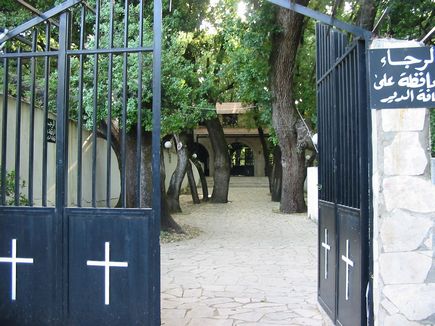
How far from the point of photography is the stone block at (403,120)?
391cm

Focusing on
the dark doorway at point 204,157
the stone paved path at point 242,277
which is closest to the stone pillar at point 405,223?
the stone paved path at point 242,277

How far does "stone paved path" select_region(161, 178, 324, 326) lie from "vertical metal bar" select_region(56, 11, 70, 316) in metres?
1.58

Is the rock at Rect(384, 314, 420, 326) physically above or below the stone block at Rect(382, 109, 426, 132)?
below

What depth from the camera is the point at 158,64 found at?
432 cm

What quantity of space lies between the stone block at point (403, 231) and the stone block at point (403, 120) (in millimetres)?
667

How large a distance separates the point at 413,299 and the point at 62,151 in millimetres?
3264

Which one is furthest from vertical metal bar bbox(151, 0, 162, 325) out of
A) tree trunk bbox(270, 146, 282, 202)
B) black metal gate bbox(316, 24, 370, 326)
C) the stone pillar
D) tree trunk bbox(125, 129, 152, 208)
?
tree trunk bbox(270, 146, 282, 202)

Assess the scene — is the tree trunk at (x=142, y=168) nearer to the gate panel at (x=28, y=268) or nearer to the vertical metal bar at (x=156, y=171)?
the gate panel at (x=28, y=268)

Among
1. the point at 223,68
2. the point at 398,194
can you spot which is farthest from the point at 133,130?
the point at 223,68

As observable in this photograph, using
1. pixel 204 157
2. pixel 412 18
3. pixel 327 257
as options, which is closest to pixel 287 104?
pixel 412 18

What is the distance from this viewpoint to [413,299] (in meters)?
3.90

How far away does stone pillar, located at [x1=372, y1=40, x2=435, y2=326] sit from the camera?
3893 millimetres

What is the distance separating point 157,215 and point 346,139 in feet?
6.24

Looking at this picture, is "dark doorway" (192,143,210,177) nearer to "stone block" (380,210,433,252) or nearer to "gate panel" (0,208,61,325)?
"gate panel" (0,208,61,325)
